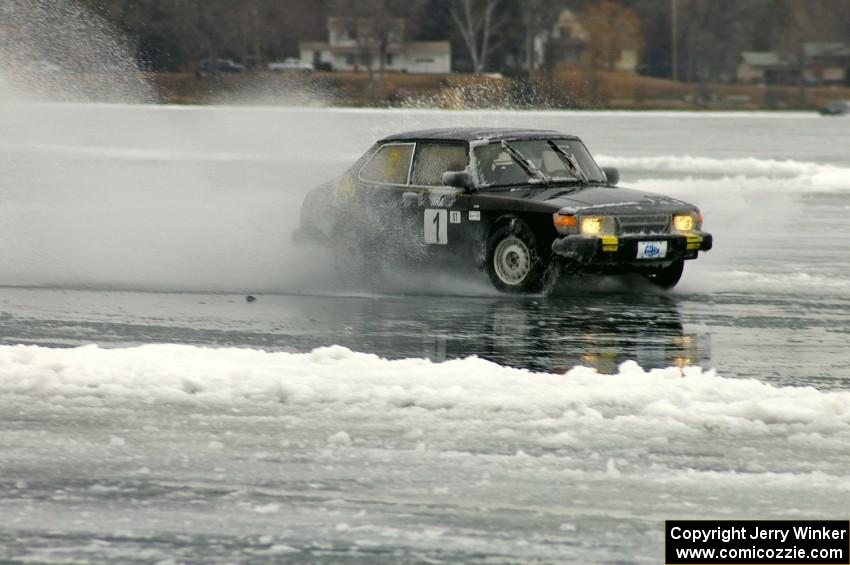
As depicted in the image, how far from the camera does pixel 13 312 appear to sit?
1225 centimetres

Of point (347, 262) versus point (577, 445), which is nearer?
point (577, 445)

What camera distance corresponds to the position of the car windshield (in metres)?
13.4

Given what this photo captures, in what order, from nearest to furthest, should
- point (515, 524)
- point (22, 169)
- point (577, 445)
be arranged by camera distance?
1. point (515, 524)
2. point (577, 445)
3. point (22, 169)

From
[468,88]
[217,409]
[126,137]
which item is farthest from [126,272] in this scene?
[468,88]

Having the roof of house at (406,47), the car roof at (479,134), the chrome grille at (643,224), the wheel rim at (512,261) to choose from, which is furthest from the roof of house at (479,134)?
the roof of house at (406,47)

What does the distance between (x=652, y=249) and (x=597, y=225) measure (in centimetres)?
57

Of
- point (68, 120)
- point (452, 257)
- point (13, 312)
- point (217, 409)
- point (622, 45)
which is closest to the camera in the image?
point (217, 409)

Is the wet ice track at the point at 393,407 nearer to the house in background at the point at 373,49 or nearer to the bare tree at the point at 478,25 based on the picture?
the house in background at the point at 373,49

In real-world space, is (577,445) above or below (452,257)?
below

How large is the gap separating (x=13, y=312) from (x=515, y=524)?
24.3 feet

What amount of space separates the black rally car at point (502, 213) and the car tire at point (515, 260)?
0.01 m

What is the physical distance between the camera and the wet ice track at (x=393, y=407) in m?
5.95

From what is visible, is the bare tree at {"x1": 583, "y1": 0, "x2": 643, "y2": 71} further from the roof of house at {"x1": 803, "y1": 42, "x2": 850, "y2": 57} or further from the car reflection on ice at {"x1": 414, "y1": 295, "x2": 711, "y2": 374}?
the car reflection on ice at {"x1": 414, "y1": 295, "x2": 711, "y2": 374}

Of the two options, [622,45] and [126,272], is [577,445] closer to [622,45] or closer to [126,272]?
[126,272]
